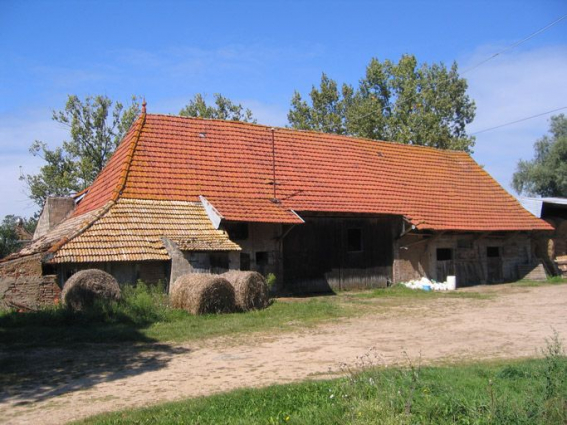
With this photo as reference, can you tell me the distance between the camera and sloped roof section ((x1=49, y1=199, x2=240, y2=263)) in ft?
49.2

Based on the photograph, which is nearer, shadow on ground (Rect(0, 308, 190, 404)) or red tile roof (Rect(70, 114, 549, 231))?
shadow on ground (Rect(0, 308, 190, 404))

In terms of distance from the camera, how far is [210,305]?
14086mm

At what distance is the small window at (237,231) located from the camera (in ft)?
59.5

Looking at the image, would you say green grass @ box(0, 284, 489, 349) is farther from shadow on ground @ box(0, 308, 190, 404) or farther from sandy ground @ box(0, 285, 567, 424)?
sandy ground @ box(0, 285, 567, 424)

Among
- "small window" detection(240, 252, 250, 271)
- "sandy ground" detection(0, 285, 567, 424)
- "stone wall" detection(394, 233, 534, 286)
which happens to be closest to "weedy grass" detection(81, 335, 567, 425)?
"sandy ground" detection(0, 285, 567, 424)

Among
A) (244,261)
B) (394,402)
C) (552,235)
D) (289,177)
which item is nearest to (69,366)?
(394,402)

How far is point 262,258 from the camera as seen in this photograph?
18891 millimetres

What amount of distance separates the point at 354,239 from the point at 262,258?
435 centimetres

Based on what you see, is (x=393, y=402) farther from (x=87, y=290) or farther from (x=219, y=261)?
(x=219, y=261)

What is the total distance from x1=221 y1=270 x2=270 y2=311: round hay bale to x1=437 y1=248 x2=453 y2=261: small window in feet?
34.4

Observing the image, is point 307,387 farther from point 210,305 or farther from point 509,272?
point 509,272

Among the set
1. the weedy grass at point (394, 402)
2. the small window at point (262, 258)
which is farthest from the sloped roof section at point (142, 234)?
the weedy grass at point (394, 402)

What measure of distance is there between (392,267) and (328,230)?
3355mm

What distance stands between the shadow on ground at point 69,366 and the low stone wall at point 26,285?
4611 millimetres
